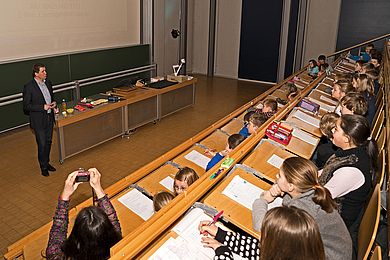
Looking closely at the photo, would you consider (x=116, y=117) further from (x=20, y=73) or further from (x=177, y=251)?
(x=177, y=251)

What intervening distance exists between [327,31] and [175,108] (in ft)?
19.6

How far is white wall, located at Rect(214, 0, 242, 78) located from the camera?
504 inches

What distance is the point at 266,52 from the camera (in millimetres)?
12625

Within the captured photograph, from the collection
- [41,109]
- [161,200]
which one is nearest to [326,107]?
[161,200]

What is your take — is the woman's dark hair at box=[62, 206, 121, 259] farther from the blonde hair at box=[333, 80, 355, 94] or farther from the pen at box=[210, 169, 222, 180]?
the blonde hair at box=[333, 80, 355, 94]

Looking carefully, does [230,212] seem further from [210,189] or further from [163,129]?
[163,129]

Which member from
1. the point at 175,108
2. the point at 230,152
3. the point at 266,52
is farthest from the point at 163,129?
the point at 266,52


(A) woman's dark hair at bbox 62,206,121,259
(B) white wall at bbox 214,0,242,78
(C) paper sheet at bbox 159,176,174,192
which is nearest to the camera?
(A) woman's dark hair at bbox 62,206,121,259

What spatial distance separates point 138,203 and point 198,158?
1.09m

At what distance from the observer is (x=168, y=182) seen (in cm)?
349

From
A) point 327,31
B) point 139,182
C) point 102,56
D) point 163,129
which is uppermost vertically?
point 327,31

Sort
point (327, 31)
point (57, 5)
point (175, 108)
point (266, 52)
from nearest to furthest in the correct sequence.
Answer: point (57, 5)
point (175, 108)
point (327, 31)
point (266, 52)

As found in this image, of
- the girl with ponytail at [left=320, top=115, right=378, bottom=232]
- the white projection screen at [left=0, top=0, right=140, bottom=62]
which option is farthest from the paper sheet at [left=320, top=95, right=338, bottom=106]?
the white projection screen at [left=0, top=0, right=140, bottom=62]

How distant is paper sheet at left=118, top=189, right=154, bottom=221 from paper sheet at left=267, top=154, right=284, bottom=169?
1.21m
